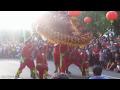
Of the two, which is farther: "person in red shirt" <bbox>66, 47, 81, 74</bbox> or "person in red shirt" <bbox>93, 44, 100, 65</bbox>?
"person in red shirt" <bbox>93, 44, 100, 65</bbox>

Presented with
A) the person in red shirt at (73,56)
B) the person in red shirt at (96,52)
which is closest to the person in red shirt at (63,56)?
the person in red shirt at (73,56)

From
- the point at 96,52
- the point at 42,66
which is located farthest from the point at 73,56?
the point at 96,52

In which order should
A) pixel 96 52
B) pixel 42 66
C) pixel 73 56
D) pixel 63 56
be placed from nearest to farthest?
pixel 42 66 < pixel 63 56 < pixel 73 56 < pixel 96 52

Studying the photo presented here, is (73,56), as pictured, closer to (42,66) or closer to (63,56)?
(63,56)

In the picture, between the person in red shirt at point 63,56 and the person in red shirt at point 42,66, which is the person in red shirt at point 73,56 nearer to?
the person in red shirt at point 63,56

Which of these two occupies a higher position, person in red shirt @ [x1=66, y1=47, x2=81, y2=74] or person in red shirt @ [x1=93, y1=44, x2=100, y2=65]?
person in red shirt @ [x1=66, y1=47, x2=81, y2=74]

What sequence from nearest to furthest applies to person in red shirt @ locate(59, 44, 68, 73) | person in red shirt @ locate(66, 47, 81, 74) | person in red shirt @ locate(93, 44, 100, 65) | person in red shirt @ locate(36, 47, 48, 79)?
person in red shirt @ locate(36, 47, 48, 79) < person in red shirt @ locate(59, 44, 68, 73) < person in red shirt @ locate(66, 47, 81, 74) < person in red shirt @ locate(93, 44, 100, 65)

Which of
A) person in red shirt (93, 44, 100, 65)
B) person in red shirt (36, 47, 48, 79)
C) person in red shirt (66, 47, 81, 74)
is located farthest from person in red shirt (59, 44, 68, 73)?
person in red shirt (93, 44, 100, 65)

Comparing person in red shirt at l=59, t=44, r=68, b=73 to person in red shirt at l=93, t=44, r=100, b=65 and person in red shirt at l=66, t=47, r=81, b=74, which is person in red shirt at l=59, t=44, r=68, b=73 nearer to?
person in red shirt at l=66, t=47, r=81, b=74

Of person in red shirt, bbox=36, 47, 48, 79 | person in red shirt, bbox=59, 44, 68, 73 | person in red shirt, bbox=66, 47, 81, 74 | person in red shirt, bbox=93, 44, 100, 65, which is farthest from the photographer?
person in red shirt, bbox=93, 44, 100, 65

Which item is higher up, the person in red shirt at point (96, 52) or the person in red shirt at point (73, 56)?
the person in red shirt at point (73, 56)
